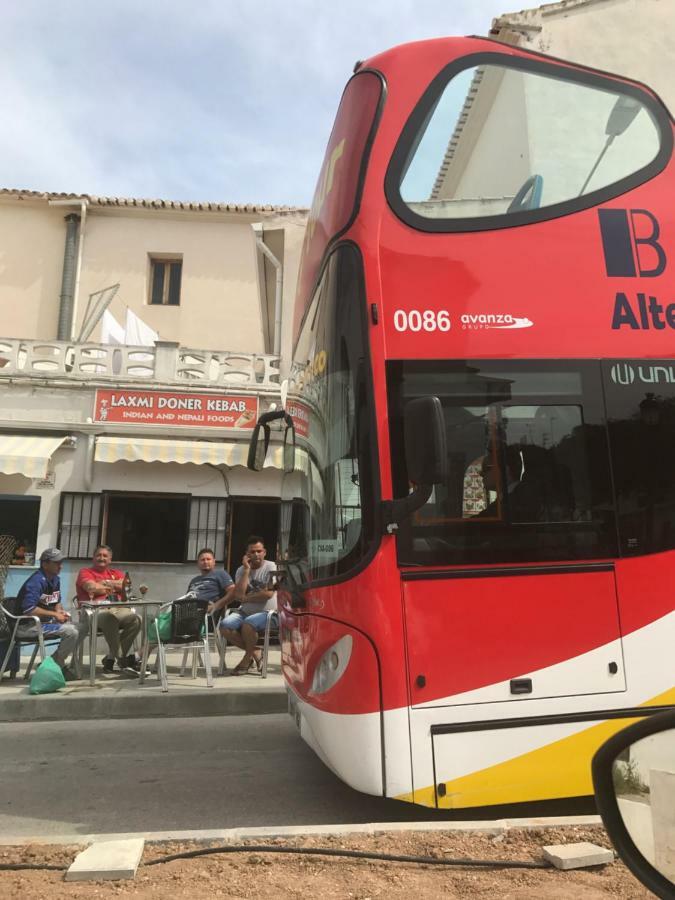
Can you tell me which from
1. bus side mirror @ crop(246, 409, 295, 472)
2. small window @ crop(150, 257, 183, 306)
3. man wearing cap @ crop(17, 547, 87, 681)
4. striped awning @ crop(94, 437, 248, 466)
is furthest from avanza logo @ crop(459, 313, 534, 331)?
small window @ crop(150, 257, 183, 306)

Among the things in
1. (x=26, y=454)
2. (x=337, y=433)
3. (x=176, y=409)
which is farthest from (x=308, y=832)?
(x=176, y=409)

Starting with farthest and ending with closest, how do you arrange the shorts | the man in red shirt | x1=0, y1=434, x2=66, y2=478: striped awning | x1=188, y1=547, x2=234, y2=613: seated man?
x1=0, y1=434, x2=66, y2=478: striped awning
x1=188, y1=547, x2=234, y2=613: seated man
the man in red shirt
the shorts

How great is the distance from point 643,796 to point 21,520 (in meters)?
13.2

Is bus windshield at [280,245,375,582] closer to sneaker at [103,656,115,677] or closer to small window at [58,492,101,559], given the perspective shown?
sneaker at [103,656,115,677]

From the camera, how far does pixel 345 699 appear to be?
342cm

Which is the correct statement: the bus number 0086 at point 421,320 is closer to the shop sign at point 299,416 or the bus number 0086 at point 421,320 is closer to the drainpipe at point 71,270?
the shop sign at point 299,416

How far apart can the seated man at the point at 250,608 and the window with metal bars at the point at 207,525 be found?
453 centimetres

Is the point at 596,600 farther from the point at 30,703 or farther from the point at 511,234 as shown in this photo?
the point at 30,703

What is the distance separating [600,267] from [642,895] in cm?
307

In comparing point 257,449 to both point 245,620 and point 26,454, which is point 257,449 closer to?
point 245,620

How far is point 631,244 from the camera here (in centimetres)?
397

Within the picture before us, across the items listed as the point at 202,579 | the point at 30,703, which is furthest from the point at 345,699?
the point at 202,579

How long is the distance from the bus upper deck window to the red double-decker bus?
2 cm

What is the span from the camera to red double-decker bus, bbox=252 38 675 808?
3.35 metres
